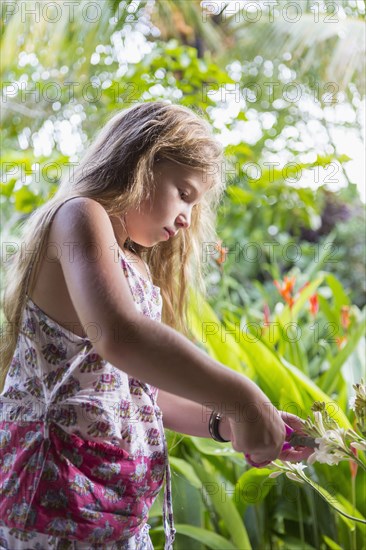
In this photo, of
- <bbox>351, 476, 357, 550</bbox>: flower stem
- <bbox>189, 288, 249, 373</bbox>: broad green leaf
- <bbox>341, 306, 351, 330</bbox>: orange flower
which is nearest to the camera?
<bbox>351, 476, 357, 550</bbox>: flower stem

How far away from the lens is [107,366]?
74 cm

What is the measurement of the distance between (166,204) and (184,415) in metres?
0.27

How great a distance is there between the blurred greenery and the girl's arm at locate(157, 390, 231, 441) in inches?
11.4

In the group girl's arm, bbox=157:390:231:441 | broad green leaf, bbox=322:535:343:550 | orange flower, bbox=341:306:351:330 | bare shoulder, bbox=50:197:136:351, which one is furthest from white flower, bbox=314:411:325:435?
orange flower, bbox=341:306:351:330

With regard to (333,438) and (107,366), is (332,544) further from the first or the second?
(107,366)

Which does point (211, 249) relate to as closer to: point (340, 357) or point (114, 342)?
point (340, 357)

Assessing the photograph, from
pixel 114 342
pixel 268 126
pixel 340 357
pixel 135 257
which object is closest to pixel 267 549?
pixel 340 357

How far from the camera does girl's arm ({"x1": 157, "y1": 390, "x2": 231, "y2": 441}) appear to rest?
2.73 feet

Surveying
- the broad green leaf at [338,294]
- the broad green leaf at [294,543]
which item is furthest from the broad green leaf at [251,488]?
the broad green leaf at [338,294]

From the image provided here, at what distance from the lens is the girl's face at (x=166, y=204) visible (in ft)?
2.57

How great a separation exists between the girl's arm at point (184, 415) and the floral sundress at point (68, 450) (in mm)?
80

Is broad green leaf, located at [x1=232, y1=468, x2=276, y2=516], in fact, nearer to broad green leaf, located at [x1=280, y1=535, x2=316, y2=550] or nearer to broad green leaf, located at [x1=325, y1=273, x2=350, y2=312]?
broad green leaf, located at [x1=280, y1=535, x2=316, y2=550]

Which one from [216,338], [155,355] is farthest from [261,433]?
[216,338]

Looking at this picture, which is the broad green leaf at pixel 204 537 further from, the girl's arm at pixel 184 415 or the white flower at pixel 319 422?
the white flower at pixel 319 422
